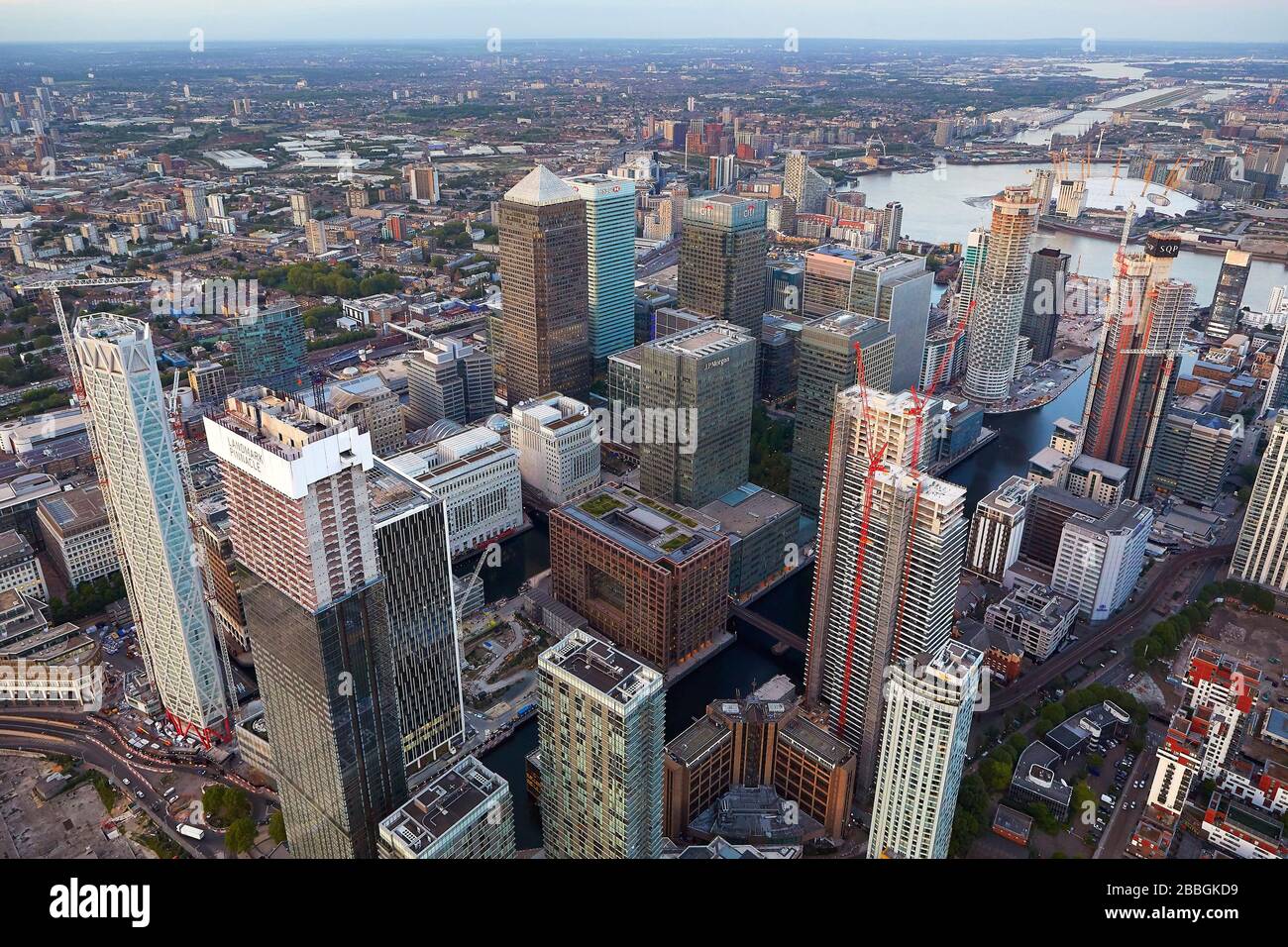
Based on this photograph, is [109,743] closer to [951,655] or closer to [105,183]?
[951,655]

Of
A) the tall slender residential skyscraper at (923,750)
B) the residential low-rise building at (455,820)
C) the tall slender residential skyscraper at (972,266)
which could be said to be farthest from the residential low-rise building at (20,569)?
the tall slender residential skyscraper at (972,266)

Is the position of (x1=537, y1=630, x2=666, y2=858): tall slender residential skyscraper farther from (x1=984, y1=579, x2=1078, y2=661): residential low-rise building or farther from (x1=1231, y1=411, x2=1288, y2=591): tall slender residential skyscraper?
(x1=1231, y1=411, x2=1288, y2=591): tall slender residential skyscraper

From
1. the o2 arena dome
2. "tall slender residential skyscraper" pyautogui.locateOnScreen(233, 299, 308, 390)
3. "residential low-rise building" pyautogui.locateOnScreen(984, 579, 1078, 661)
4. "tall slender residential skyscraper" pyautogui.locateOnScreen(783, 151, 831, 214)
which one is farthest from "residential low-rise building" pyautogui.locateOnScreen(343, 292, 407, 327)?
the o2 arena dome

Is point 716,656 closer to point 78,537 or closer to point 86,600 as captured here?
point 86,600

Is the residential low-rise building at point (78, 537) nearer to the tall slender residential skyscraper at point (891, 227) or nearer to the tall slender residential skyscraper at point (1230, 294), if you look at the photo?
the tall slender residential skyscraper at point (1230, 294)
